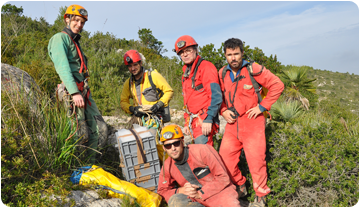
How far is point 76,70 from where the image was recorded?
3662 mm

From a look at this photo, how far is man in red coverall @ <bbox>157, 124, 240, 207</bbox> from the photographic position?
9.51 feet

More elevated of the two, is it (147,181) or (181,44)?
(181,44)

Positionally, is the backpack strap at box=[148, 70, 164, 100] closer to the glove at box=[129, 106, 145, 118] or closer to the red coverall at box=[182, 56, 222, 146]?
the glove at box=[129, 106, 145, 118]

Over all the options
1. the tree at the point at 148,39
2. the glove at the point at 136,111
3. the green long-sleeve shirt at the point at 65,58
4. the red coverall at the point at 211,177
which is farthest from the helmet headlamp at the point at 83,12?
the tree at the point at 148,39

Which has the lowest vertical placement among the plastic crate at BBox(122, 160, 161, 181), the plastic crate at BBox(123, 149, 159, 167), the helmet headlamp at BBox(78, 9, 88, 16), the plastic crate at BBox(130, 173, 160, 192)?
the plastic crate at BBox(130, 173, 160, 192)

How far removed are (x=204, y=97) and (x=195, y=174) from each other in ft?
3.91

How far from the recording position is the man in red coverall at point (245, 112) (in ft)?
10.5

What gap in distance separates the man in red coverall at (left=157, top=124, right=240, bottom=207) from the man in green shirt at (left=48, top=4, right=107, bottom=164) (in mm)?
1212

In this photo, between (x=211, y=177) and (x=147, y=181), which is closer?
(x=211, y=177)

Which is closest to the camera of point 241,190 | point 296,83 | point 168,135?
point 168,135

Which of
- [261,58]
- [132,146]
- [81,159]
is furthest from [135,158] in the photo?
[261,58]

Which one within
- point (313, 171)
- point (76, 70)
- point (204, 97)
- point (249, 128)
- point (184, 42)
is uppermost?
point (184, 42)

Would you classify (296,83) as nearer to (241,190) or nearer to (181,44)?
(241,190)

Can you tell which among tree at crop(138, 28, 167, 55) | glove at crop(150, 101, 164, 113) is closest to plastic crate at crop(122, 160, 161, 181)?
glove at crop(150, 101, 164, 113)
